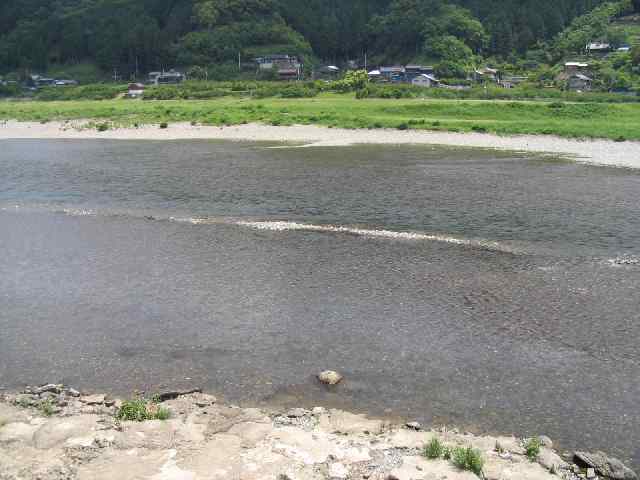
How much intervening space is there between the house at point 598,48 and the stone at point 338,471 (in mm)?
129289

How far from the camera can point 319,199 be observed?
104 ft

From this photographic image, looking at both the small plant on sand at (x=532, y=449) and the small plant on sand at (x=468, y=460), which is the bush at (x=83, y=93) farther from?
the small plant on sand at (x=468, y=460)

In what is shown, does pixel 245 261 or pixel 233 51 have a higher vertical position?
pixel 233 51

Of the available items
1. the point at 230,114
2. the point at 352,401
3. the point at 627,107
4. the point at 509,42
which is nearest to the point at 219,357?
the point at 352,401

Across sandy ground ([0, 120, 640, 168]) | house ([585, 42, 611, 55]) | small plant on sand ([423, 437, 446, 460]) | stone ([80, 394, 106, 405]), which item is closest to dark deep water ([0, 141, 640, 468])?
stone ([80, 394, 106, 405])

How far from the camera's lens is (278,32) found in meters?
152

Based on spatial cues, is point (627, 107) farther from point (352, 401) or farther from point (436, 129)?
point (352, 401)

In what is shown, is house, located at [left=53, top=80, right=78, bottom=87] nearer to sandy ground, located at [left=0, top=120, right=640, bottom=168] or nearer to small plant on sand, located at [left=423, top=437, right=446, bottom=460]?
sandy ground, located at [left=0, top=120, right=640, bottom=168]

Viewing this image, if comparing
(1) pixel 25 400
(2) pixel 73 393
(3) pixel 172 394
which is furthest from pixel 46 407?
(3) pixel 172 394

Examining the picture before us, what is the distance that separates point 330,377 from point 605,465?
537cm

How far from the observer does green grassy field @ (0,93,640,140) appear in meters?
59.2

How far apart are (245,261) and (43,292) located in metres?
6.43

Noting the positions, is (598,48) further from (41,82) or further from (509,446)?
(509,446)

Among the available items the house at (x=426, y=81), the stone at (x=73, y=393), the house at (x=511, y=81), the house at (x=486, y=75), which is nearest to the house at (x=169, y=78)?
the house at (x=426, y=81)
